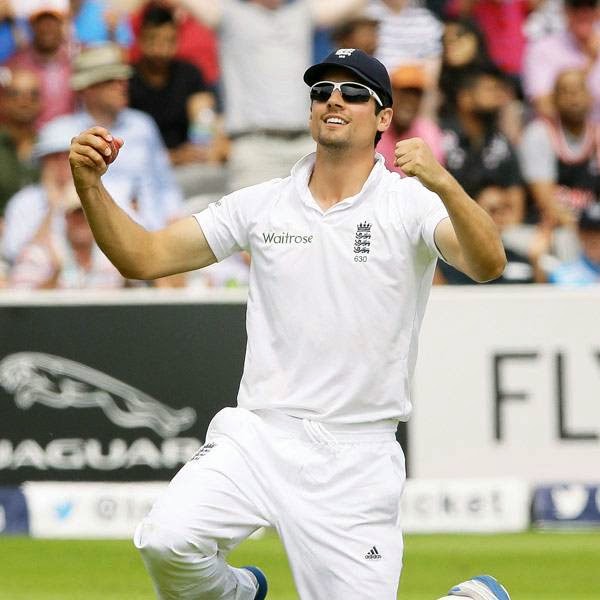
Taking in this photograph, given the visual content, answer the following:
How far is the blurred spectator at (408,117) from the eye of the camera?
977 centimetres

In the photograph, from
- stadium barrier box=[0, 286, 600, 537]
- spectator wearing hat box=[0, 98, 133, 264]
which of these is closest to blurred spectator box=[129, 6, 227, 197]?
spectator wearing hat box=[0, 98, 133, 264]

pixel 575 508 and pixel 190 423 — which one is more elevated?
pixel 190 423

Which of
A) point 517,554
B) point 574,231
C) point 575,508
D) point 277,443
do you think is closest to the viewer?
point 277,443

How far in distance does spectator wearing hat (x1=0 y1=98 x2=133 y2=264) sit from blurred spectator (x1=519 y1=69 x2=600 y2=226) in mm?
2767

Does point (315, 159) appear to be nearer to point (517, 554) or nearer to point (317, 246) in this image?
point (317, 246)

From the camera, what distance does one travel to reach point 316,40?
33.0ft

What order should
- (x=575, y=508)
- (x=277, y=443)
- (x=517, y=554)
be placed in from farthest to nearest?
(x=575, y=508) → (x=517, y=554) → (x=277, y=443)

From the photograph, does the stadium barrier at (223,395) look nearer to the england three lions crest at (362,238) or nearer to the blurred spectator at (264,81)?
the blurred spectator at (264,81)

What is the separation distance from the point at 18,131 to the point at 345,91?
18.5 ft

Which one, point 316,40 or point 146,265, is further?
point 316,40

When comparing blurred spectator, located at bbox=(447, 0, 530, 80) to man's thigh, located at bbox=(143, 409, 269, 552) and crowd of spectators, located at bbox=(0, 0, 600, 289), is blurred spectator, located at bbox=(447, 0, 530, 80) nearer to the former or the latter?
→ crowd of spectators, located at bbox=(0, 0, 600, 289)

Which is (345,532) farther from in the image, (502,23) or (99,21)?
(502,23)

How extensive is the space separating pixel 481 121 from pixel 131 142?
2386 mm

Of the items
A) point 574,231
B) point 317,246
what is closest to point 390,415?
point 317,246
